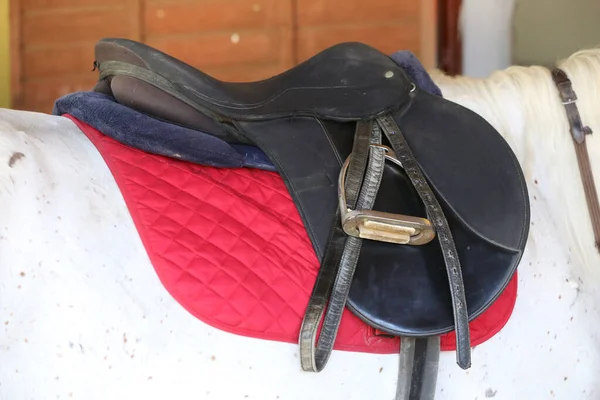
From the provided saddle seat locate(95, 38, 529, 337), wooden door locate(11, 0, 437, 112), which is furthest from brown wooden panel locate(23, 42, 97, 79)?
saddle seat locate(95, 38, 529, 337)

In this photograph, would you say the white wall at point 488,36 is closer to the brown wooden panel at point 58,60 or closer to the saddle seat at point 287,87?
the saddle seat at point 287,87

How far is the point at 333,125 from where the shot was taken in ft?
3.38

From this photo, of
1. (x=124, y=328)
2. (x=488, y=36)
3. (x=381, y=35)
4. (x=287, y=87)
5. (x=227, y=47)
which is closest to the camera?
(x=124, y=328)

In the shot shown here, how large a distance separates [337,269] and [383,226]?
0.09 metres

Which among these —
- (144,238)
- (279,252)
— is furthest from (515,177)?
(144,238)

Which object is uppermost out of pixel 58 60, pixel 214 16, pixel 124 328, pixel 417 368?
pixel 214 16

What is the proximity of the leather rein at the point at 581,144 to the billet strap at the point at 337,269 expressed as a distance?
1.32ft

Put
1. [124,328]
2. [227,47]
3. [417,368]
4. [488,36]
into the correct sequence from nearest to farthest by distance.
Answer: [124,328] → [417,368] → [488,36] → [227,47]

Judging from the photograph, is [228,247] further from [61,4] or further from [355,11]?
[61,4]

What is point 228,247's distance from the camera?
89 cm

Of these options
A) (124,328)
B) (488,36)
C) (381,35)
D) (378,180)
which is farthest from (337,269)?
(381,35)

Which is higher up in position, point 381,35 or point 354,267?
point 381,35

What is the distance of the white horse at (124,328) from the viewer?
0.79 metres

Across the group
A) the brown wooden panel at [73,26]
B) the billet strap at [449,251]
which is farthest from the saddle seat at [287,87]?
the brown wooden panel at [73,26]
